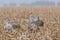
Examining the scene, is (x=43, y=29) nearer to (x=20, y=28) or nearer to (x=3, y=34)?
(x=20, y=28)

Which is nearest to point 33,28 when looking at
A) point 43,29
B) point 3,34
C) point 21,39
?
point 43,29

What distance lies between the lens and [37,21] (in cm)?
673

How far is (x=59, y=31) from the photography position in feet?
18.9

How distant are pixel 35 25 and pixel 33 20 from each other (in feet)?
0.98

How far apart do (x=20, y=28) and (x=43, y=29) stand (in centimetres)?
52

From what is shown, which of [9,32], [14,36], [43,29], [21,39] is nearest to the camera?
[21,39]

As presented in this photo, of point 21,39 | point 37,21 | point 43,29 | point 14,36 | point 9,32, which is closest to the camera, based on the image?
point 21,39

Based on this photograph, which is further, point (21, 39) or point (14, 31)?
point (14, 31)

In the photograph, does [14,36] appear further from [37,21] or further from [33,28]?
[37,21]

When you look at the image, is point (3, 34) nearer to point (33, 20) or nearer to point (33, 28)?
point (33, 28)

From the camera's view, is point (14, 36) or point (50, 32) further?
point (50, 32)

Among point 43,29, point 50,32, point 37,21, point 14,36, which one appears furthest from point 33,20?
point 14,36

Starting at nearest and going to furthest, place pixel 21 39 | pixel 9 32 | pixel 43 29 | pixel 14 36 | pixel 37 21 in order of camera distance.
Answer: 1. pixel 21 39
2. pixel 14 36
3. pixel 9 32
4. pixel 43 29
5. pixel 37 21

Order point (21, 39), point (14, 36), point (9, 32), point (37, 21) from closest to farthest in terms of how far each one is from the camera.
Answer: point (21, 39)
point (14, 36)
point (9, 32)
point (37, 21)
